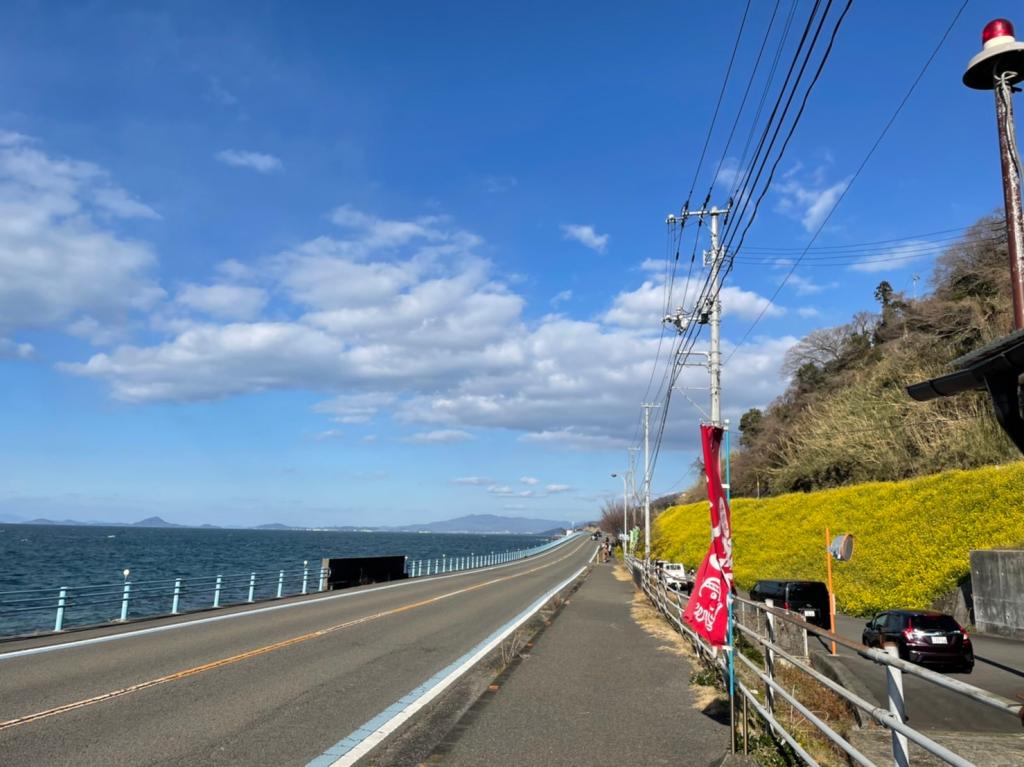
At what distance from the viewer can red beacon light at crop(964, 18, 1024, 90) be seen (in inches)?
329

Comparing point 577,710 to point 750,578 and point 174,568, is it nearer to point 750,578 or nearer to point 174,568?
point 750,578

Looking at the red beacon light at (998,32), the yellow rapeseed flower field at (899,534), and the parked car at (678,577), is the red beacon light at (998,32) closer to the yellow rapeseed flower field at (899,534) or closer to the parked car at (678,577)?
the yellow rapeseed flower field at (899,534)

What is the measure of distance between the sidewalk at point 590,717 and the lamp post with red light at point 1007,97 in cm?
583

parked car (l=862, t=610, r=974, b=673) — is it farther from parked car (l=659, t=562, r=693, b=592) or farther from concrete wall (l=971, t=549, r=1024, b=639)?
parked car (l=659, t=562, r=693, b=592)

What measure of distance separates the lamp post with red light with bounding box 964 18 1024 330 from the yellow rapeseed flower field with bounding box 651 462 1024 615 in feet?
56.4

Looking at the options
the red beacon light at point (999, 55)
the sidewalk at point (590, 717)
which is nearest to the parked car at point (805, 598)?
the sidewalk at point (590, 717)

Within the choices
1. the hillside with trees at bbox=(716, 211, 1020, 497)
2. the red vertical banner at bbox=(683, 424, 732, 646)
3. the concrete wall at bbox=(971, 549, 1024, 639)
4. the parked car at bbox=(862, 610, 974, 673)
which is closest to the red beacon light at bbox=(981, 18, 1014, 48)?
the red vertical banner at bbox=(683, 424, 732, 646)

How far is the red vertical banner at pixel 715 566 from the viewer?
7051mm

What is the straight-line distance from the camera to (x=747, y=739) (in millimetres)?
6629

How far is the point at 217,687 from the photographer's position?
9609mm

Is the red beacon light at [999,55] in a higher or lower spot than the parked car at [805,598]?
higher

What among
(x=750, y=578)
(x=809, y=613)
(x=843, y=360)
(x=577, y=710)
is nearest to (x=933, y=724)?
(x=577, y=710)

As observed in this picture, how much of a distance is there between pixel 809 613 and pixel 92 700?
1923 centimetres

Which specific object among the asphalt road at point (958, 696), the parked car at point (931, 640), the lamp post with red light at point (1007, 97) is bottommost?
the asphalt road at point (958, 696)
